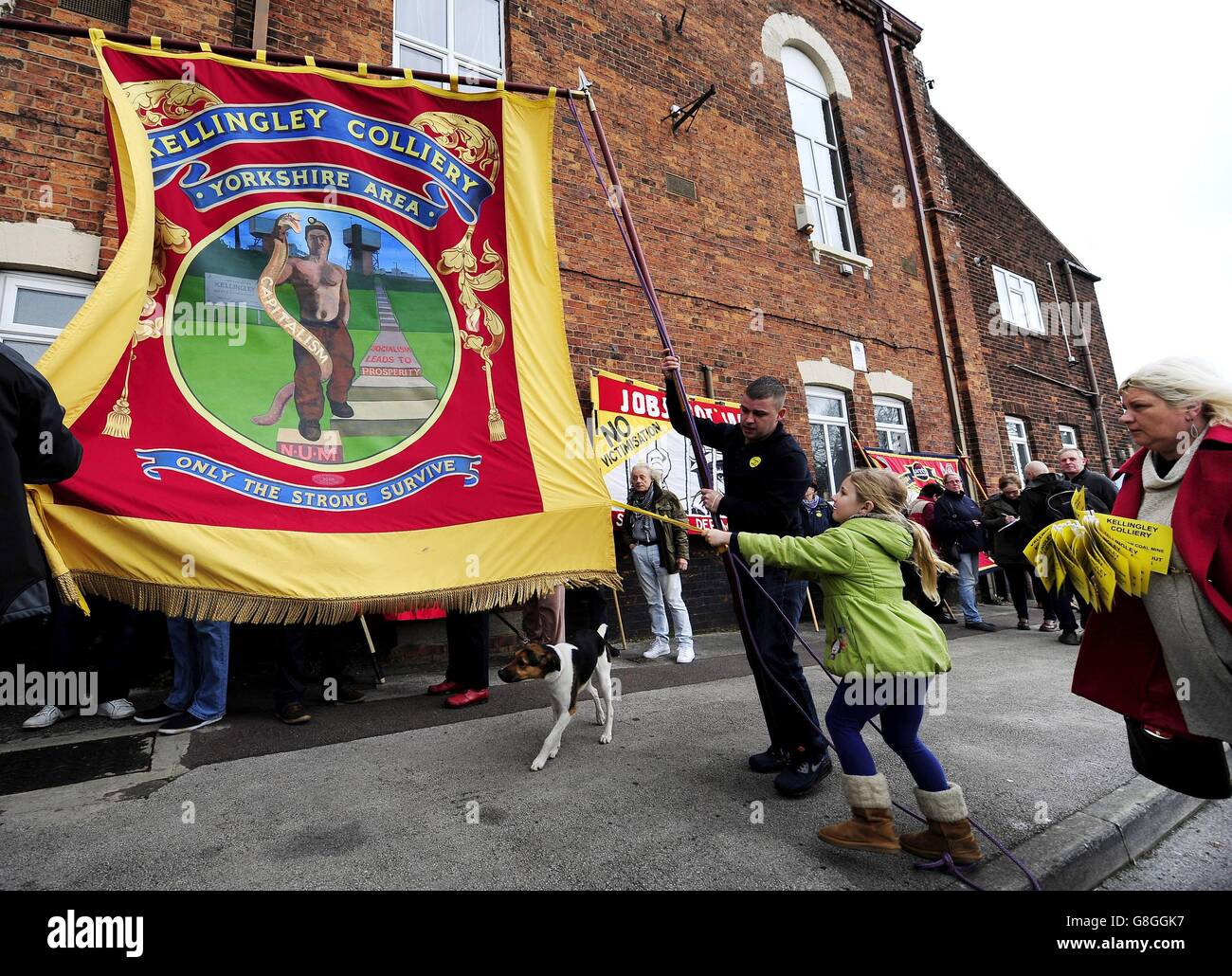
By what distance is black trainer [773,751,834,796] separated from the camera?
2961mm

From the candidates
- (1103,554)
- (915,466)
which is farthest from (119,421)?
(915,466)

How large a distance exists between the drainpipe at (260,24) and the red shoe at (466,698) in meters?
5.88

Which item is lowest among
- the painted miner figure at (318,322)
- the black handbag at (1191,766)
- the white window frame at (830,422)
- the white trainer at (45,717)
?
the black handbag at (1191,766)

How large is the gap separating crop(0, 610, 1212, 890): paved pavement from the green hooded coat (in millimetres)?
795

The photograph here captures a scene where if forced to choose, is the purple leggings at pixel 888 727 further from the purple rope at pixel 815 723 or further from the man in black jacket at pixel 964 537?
the man in black jacket at pixel 964 537

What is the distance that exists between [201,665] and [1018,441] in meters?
14.0

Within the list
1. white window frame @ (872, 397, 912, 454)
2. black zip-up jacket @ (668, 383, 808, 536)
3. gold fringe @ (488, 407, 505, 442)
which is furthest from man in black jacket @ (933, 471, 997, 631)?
gold fringe @ (488, 407, 505, 442)

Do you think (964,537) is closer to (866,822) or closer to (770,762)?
(770,762)

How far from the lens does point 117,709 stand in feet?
14.0

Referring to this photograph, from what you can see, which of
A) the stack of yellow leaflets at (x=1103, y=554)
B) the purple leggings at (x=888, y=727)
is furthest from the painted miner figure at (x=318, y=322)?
the stack of yellow leaflets at (x=1103, y=554)

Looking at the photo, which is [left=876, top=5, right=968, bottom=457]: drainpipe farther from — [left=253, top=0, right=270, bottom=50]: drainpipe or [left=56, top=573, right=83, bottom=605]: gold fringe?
[left=56, top=573, right=83, bottom=605]: gold fringe

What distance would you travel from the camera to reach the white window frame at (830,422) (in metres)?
9.16
